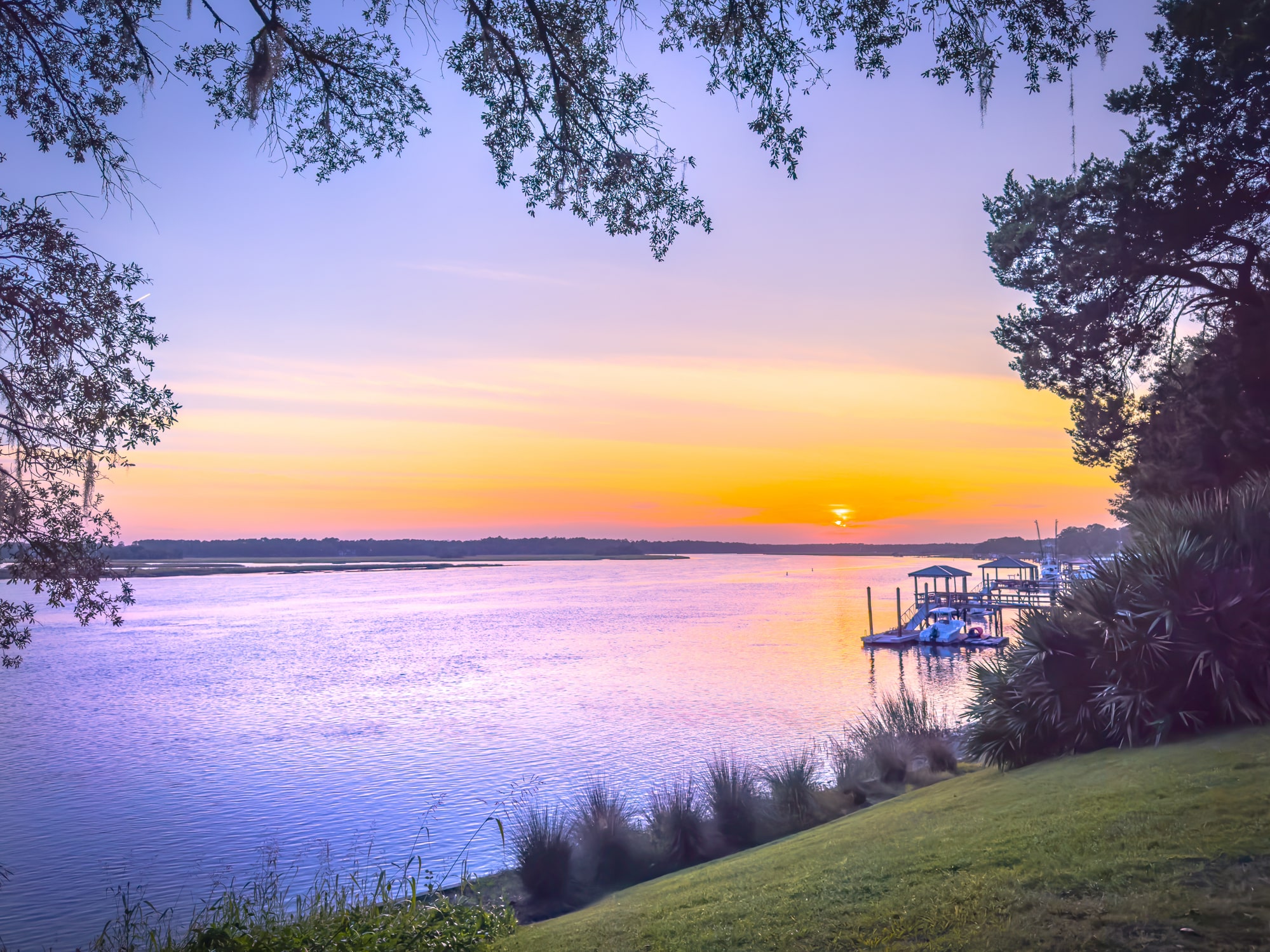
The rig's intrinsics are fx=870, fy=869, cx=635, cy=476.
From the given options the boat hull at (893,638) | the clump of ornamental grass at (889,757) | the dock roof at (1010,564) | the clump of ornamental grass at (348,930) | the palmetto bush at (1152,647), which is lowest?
the boat hull at (893,638)

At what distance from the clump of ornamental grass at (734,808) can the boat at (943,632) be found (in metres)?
42.4

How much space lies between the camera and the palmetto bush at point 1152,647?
898 centimetres

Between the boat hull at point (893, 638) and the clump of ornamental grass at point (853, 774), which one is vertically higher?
the clump of ornamental grass at point (853, 774)

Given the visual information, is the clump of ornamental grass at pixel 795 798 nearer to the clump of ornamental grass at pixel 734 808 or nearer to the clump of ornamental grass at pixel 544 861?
the clump of ornamental grass at pixel 734 808

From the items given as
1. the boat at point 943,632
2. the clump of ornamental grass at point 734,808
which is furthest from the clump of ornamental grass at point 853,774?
the boat at point 943,632

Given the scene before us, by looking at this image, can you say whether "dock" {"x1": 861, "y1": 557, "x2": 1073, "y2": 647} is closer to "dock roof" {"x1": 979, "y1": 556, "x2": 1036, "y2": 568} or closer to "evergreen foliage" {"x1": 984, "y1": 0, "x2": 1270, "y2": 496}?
"dock roof" {"x1": 979, "y1": 556, "x2": 1036, "y2": 568}

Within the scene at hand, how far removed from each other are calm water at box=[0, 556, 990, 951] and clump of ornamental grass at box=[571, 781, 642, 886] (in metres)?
2.70

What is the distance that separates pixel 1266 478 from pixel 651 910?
909 centimetres

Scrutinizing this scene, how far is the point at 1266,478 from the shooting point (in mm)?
10789

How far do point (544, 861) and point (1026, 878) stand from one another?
25.2ft

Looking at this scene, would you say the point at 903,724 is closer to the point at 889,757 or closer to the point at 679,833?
the point at 889,757

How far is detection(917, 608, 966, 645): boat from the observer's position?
174 feet

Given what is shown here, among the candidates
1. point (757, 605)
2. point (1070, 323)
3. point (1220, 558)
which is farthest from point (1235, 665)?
point (757, 605)

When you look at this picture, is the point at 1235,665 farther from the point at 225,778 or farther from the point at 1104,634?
the point at 225,778
